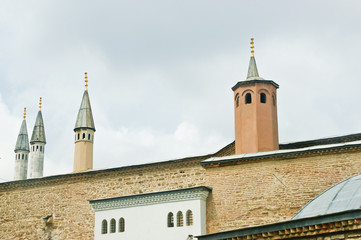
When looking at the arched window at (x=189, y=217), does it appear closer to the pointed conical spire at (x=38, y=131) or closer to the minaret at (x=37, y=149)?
the minaret at (x=37, y=149)

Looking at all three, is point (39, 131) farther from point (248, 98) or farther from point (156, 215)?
point (156, 215)

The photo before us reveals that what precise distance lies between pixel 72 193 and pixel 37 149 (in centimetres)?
1168

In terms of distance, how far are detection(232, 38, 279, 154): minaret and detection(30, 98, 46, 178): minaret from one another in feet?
47.6

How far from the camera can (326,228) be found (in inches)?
264

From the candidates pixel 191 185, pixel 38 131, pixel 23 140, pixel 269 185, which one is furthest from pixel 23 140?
pixel 269 185

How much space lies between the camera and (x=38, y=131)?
1113 inches

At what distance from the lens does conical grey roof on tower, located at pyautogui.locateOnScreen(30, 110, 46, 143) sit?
2800 cm

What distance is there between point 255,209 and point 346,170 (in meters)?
1.96

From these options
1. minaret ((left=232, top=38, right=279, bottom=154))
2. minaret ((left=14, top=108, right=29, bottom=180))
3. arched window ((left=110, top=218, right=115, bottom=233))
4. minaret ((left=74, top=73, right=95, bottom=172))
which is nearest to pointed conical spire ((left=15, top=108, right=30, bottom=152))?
minaret ((left=14, top=108, right=29, bottom=180))

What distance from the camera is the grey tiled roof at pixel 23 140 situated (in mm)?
28789

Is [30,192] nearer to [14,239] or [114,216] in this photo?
[14,239]

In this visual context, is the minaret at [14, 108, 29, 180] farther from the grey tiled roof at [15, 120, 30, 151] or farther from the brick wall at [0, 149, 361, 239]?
the brick wall at [0, 149, 361, 239]

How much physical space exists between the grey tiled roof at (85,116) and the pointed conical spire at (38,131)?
4.05 metres

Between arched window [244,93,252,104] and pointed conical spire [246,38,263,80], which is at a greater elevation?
pointed conical spire [246,38,263,80]
